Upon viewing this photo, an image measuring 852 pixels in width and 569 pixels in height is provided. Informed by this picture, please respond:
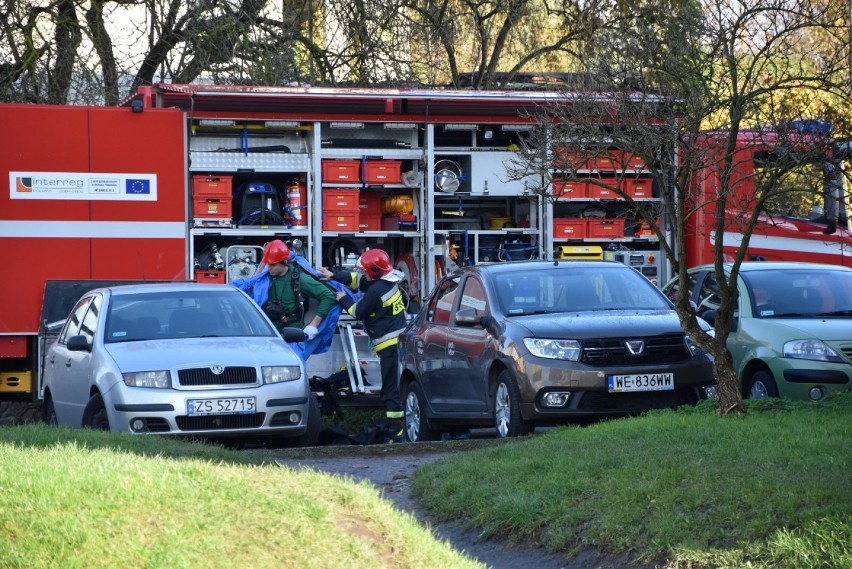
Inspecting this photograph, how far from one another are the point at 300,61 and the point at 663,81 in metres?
11.0

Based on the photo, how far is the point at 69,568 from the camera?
5285 mm

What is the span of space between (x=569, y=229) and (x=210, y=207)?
4.26 meters

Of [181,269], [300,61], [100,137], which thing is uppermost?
[300,61]

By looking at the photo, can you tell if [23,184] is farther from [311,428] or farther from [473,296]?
[473,296]

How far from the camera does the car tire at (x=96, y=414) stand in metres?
11.6

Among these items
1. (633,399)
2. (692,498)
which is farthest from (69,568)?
(633,399)

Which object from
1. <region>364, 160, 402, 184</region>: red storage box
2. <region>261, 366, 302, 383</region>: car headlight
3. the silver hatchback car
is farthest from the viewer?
<region>364, 160, 402, 184</region>: red storage box

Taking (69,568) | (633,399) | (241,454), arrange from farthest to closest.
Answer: (633,399) → (241,454) → (69,568)

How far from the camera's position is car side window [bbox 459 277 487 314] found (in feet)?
41.4

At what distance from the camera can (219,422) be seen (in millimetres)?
11484

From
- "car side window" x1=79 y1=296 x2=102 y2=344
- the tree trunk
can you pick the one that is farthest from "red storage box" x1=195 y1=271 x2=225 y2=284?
the tree trunk

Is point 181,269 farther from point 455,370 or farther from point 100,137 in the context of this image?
point 455,370

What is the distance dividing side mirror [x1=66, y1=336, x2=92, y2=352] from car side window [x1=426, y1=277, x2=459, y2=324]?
3.38 m

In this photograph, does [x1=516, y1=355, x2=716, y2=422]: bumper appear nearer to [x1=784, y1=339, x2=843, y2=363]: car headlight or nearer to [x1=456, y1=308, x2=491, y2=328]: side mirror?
[x1=456, y1=308, x2=491, y2=328]: side mirror
